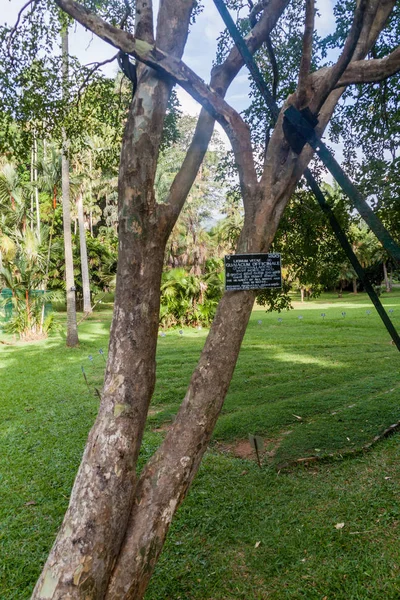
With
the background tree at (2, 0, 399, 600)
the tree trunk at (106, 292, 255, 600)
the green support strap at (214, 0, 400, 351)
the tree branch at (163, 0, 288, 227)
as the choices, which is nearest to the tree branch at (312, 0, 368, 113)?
the background tree at (2, 0, 399, 600)

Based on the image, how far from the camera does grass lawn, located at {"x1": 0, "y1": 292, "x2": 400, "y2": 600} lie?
286 centimetres

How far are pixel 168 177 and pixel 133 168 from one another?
85.9ft

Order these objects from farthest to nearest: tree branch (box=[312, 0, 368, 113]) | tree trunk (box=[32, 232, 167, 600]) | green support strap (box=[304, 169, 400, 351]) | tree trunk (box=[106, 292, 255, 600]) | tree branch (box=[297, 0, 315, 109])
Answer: green support strap (box=[304, 169, 400, 351])
tree branch (box=[297, 0, 315, 109])
tree branch (box=[312, 0, 368, 113])
tree trunk (box=[106, 292, 255, 600])
tree trunk (box=[32, 232, 167, 600])

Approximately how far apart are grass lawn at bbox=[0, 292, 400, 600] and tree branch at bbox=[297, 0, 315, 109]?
287 centimetres

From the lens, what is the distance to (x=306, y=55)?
9.11ft

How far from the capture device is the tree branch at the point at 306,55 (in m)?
2.71

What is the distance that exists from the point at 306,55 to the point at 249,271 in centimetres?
133

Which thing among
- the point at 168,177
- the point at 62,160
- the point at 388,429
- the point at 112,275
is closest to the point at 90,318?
the point at 112,275

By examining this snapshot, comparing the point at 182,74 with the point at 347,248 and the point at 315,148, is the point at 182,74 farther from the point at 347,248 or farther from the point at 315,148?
the point at 347,248

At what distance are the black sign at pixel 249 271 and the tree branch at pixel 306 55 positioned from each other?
101 centimetres

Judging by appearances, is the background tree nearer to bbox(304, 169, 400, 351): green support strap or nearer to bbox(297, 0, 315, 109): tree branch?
bbox(297, 0, 315, 109): tree branch

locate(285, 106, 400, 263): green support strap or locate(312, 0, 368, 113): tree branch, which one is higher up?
locate(312, 0, 368, 113): tree branch

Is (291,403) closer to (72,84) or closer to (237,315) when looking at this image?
(237,315)

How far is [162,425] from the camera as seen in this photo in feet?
19.7
